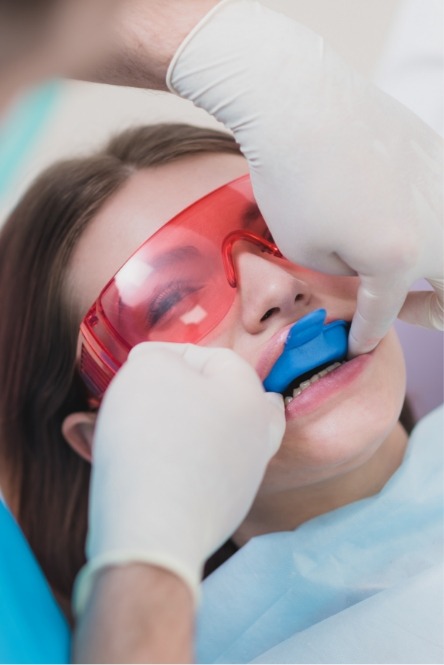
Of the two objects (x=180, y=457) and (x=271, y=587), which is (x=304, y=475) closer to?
(x=271, y=587)

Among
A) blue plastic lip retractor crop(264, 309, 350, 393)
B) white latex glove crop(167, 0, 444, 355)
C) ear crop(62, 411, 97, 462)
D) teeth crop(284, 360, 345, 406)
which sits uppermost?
white latex glove crop(167, 0, 444, 355)

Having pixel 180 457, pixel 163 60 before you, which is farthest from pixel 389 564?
pixel 163 60

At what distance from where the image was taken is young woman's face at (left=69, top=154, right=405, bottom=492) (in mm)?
1092

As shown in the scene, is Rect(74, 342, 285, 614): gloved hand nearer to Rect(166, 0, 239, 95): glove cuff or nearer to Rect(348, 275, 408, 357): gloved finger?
Rect(348, 275, 408, 357): gloved finger

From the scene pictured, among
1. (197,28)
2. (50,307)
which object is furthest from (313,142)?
(50,307)

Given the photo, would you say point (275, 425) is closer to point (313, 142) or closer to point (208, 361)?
point (208, 361)

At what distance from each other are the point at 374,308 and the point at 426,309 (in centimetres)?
21

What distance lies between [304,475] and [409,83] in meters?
1.11

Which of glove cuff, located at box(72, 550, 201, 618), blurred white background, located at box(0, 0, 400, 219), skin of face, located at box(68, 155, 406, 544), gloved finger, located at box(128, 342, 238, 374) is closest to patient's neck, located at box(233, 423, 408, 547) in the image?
skin of face, located at box(68, 155, 406, 544)

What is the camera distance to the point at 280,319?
1.09 m

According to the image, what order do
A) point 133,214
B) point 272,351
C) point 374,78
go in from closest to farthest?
point 272,351
point 133,214
point 374,78

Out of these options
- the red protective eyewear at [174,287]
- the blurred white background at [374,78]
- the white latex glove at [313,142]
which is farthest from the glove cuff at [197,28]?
the blurred white background at [374,78]

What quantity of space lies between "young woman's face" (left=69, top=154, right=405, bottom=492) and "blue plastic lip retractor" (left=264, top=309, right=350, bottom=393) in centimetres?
2

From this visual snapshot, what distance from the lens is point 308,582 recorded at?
1.25m
